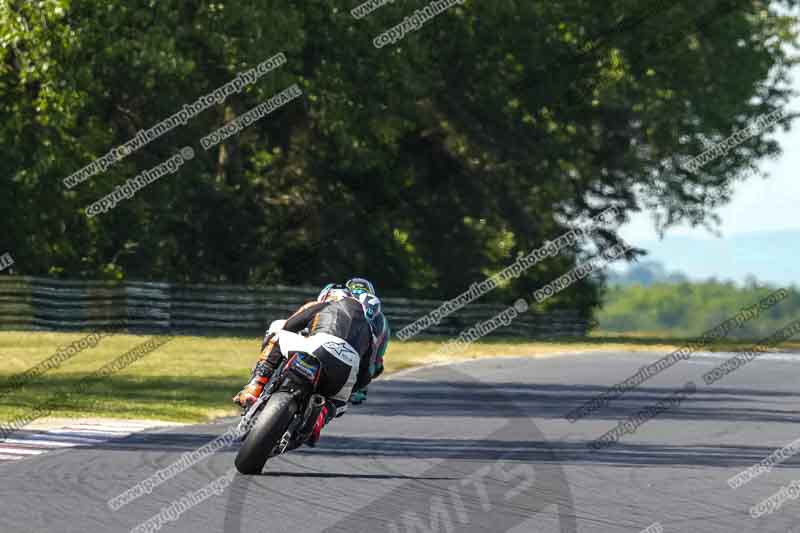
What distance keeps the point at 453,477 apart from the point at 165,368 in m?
16.5

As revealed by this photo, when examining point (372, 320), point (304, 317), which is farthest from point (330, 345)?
point (372, 320)

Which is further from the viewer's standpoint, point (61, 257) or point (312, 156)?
point (312, 156)

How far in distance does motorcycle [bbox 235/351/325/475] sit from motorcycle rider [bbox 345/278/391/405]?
66 cm

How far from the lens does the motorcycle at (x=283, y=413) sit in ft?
41.2

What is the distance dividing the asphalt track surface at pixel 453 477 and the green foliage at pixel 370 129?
57.2 ft

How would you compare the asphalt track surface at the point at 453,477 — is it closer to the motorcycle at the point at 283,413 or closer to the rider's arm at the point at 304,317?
the motorcycle at the point at 283,413

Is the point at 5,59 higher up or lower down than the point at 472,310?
higher up

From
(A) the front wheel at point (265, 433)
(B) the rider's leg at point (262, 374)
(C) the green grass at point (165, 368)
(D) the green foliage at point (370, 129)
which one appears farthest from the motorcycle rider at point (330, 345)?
(D) the green foliage at point (370, 129)

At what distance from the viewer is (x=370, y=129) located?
1736 inches

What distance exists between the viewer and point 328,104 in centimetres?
4169

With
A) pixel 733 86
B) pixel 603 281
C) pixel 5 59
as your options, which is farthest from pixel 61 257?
pixel 733 86

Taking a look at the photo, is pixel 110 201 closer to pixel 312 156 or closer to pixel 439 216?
pixel 312 156

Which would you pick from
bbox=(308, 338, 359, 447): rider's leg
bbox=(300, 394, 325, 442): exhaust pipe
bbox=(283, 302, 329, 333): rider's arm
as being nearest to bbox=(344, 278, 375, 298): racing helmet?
bbox=(283, 302, 329, 333): rider's arm

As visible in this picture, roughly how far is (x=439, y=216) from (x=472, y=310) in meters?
3.08
